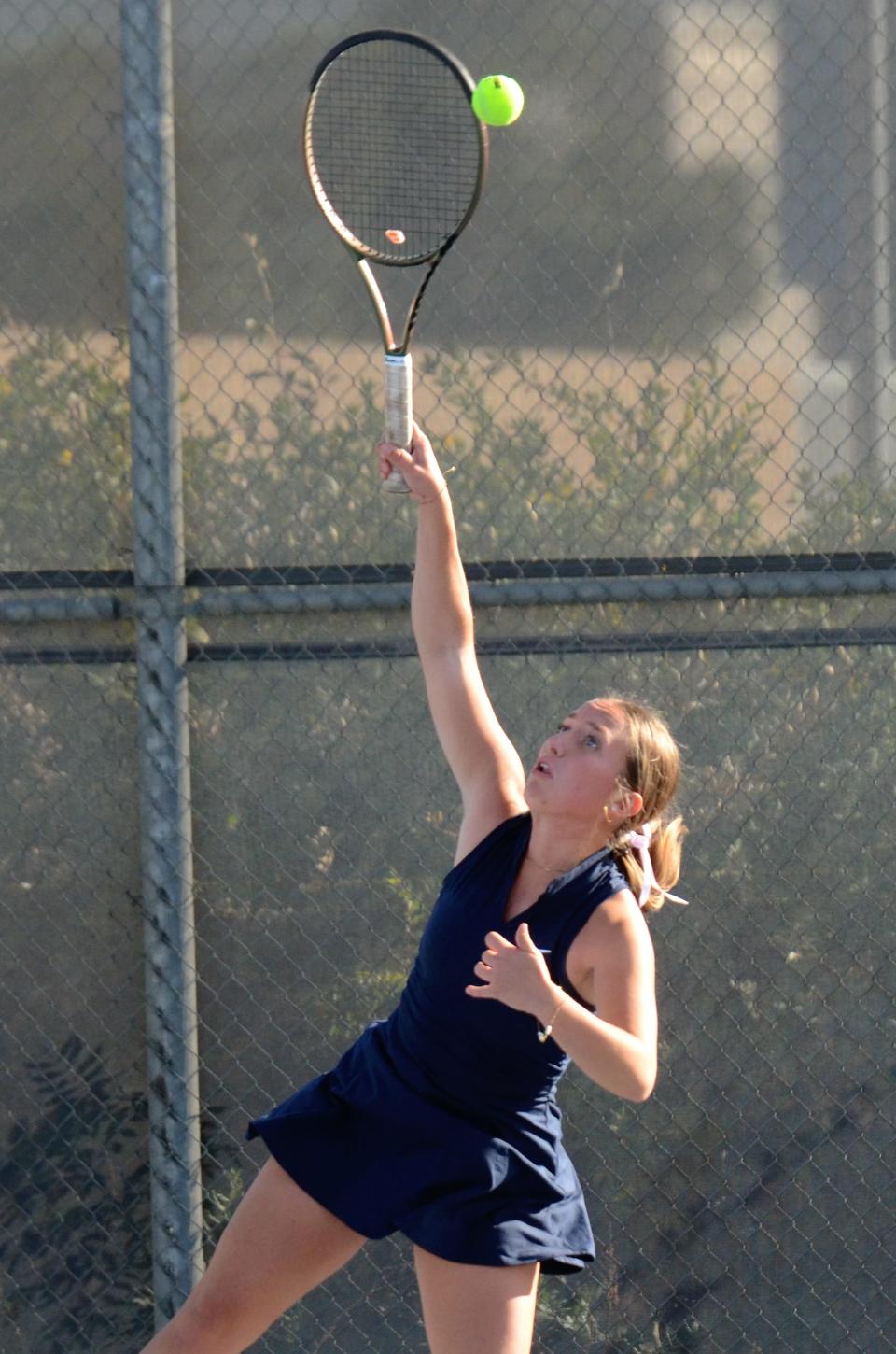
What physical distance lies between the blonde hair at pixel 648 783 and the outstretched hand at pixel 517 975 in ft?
1.29

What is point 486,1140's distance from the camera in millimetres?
2576

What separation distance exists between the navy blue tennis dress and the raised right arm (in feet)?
0.29

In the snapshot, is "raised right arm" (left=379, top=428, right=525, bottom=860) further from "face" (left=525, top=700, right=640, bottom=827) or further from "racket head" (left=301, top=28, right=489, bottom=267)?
"racket head" (left=301, top=28, right=489, bottom=267)

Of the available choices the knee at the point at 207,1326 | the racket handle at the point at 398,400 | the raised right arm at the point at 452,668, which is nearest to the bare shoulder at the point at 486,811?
the raised right arm at the point at 452,668

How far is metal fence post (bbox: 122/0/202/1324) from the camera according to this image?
380cm

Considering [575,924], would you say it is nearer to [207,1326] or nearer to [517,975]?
[517,975]

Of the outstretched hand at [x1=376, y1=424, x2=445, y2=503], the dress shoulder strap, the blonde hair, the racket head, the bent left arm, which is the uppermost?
the racket head


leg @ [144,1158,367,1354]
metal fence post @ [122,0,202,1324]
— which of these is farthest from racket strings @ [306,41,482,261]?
leg @ [144,1158,367,1354]

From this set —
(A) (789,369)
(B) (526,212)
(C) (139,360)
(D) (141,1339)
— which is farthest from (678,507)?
(D) (141,1339)

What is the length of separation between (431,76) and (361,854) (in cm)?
176

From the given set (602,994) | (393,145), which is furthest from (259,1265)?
(393,145)

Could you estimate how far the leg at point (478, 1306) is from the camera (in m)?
2.49

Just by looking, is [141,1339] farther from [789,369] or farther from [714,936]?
[789,369]

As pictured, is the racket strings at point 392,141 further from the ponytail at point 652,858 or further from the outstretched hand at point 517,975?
the outstretched hand at point 517,975
